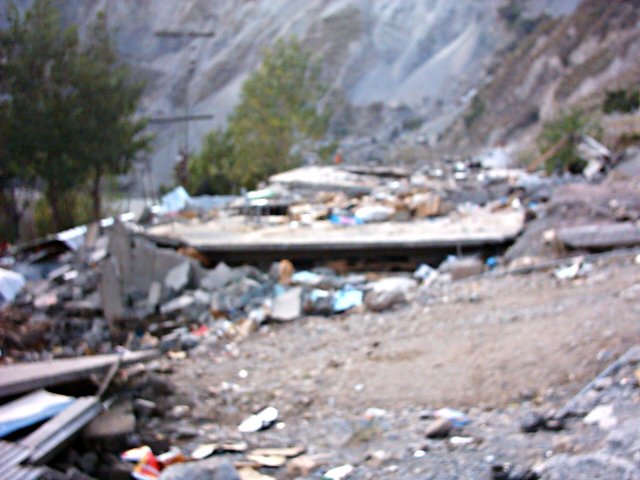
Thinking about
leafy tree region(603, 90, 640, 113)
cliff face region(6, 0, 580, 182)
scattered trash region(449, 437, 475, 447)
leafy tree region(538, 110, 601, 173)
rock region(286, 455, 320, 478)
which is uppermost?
cliff face region(6, 0, 580, 182)

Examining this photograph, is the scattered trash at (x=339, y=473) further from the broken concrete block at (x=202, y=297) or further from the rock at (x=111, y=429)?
the broken concrete block at (x=202, y=297)

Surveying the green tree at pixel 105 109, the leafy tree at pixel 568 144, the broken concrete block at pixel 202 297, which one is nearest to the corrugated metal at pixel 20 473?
the broken concrete block at pixel 202 297

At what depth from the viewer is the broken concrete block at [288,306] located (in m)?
6.66

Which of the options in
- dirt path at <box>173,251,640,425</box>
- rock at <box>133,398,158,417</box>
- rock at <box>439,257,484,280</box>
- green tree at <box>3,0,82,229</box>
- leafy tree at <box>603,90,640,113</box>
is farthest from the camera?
leafy tree at <box>603,90,640,113</box>

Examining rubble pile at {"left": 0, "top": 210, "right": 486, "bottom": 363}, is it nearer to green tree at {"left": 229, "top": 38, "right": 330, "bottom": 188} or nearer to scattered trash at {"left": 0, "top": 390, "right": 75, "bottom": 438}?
scattered trash at {"left": 0, "top": 390, "right": 75, "bottom": 438}

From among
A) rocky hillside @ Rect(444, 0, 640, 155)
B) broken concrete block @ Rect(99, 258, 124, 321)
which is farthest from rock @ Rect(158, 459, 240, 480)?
rocky hillside @ Rect(444, 0, 640, 155)

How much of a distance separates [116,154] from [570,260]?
1180 centimetres

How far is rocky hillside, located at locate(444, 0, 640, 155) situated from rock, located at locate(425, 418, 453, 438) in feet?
80.4

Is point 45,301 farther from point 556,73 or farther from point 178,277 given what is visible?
point 556,73

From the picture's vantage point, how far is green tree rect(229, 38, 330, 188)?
25.8 meters

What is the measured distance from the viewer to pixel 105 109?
50.9 ft

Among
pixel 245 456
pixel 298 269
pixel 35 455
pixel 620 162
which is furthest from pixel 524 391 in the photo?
pixel 620 162

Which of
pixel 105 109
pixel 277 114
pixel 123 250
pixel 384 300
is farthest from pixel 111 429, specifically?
pixel 277 114

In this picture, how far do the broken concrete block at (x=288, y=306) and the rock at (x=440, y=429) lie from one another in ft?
10.9
